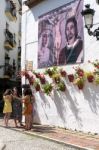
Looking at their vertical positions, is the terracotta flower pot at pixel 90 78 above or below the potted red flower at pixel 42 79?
below

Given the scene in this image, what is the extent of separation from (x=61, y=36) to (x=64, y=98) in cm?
254

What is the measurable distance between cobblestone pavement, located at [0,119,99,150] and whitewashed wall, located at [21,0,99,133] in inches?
17.3

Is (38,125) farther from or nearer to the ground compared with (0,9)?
nearer to the ground

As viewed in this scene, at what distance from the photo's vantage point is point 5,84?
3603cm

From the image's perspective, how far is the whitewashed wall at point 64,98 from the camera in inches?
629

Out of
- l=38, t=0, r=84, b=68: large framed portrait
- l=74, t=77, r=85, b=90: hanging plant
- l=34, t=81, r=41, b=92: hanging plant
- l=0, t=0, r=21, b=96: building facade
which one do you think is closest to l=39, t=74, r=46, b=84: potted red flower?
l=34, t=81, r=41, b=92: hanging plant

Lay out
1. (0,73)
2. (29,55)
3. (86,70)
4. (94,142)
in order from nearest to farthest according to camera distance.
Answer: (94,142) < (86,70) < (29,55) < (0,73)

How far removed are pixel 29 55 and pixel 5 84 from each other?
1607cm

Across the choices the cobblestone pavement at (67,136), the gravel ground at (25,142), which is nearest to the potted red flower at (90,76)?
the cobblestone pavement at (67,136)

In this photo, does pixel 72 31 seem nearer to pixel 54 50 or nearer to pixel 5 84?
pixel 54 50

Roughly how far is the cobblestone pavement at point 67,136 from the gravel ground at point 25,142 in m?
0.34

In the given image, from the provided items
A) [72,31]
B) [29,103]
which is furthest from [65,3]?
[29,103]

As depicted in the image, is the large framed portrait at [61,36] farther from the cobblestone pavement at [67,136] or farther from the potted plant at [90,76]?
the cobblestone pavement at [67,136]

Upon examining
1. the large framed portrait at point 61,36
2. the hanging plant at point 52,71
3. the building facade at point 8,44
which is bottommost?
the hanging plant at point 52,71
